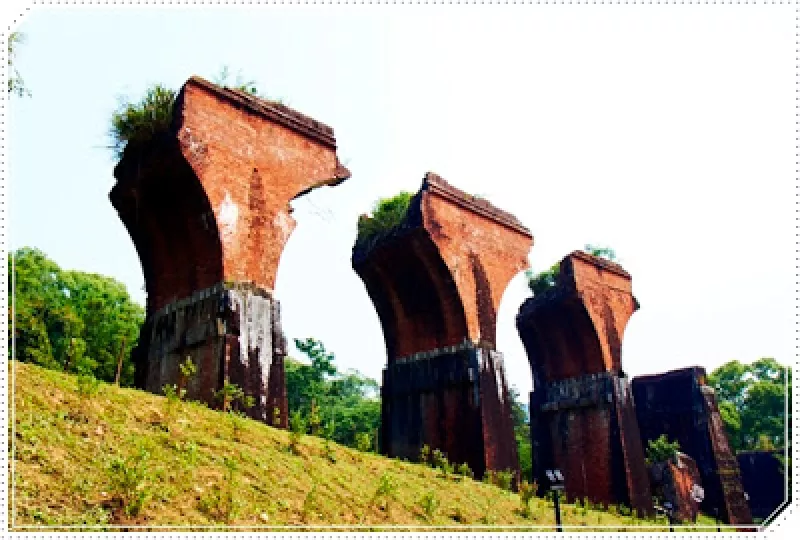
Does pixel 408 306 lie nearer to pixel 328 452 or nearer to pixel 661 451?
pixel 328 452

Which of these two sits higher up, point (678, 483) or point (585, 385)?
point (585, 385)

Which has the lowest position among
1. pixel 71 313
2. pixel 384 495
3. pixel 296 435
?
pixel 384 495

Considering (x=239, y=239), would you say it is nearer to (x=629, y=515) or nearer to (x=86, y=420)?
(x=86, y=420)

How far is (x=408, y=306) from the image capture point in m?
13.4

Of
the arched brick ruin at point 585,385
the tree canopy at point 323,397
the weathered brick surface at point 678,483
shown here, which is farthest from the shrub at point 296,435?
the tree canopy at point 323,397

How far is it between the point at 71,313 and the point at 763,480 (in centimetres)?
2358

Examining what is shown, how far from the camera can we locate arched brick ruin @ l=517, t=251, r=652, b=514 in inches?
587

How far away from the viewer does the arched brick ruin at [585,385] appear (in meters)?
14.9

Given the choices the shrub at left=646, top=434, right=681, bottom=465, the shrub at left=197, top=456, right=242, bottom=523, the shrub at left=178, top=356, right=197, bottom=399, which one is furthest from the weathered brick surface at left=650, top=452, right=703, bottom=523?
the shrub at left=197, top=456, right=242, bottom=523

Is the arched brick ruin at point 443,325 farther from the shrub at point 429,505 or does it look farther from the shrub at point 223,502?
the shrub at point 223,502

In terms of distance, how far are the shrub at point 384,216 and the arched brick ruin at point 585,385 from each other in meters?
4.63

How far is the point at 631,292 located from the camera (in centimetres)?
1723

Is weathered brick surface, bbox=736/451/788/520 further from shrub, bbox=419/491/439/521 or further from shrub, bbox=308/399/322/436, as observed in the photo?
shrub, bbox=419/491/439/521

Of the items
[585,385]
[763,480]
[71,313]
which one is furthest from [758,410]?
[71,313]
